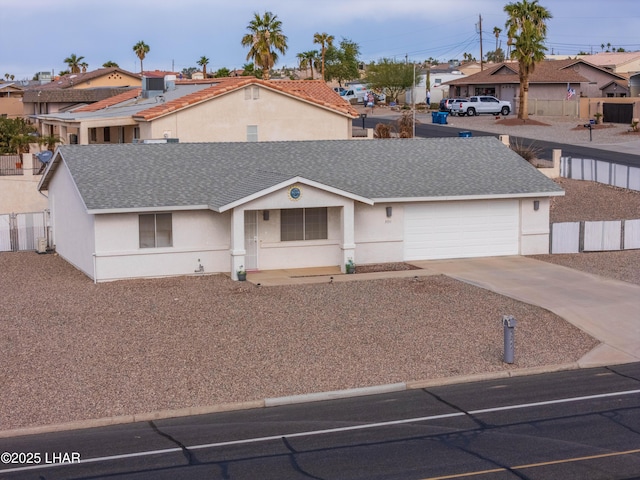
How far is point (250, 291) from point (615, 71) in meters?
86.3

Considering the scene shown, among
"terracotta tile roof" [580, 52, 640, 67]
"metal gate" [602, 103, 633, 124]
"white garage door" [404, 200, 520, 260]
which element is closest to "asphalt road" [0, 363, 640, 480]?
"white garage door" [404, 200, 520, 260]

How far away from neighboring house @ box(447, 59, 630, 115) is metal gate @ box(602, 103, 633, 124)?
174 inches

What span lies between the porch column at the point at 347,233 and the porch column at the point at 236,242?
3.18 meters

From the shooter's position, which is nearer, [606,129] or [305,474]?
[305,474]

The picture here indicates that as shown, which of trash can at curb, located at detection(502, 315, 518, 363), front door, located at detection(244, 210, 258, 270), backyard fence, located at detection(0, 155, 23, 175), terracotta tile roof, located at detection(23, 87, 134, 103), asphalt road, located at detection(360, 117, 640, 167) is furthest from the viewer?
terracotta tile roof, located at detection(23, 87, 134, 103)

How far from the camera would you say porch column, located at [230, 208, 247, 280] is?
93.8ft

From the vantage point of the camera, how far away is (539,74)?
87188mm

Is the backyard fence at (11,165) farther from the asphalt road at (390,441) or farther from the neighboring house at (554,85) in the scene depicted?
the neighboring house at (554,85)

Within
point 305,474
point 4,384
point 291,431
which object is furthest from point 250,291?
point 305,474

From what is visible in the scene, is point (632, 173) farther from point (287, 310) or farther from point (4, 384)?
point (4, 384)

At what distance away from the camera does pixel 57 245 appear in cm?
3456

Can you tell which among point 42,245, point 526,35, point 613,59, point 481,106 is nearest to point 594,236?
point 42,245

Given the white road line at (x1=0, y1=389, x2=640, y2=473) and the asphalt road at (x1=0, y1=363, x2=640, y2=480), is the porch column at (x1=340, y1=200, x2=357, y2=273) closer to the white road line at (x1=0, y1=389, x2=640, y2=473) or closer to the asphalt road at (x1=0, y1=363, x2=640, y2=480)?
the asphalt road at (x1=0, y1=363, x2=640, y2=480)
